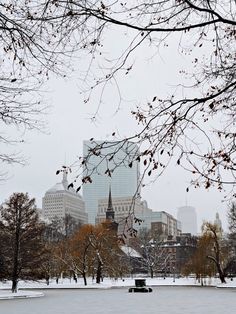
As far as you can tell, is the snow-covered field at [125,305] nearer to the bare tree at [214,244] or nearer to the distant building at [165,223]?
the bare tree at [214,244]

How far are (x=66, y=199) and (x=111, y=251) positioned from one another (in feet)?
261

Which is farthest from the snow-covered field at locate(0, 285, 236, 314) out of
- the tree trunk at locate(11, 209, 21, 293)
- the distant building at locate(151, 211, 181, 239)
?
the distant building at locate(151, 211, 181, 239)

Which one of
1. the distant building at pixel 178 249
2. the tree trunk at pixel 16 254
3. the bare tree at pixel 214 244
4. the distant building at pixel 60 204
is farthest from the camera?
the distant building at pixel 60 204

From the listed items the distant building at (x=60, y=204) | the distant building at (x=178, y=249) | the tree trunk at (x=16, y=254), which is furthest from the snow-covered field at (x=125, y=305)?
the distant building at (x=60, y=204)

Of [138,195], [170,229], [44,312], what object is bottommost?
[44,312]

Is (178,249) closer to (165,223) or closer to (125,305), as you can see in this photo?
(165,223)

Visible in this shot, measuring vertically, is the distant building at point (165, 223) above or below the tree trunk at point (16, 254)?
above

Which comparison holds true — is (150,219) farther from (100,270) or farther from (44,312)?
(44,312)

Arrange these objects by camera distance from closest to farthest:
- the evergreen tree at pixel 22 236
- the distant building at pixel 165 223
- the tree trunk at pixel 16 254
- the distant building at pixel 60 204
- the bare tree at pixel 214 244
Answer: the tree trunk at pixel 16 254 → the evergreen tree at pixel 22 236 → the bare tree at pixel 214 244 → the distant building at pixel 60 204 → the distant building at pixel 165 223

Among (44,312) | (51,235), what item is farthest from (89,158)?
(51,235)

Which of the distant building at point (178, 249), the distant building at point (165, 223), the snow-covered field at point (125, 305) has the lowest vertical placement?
the snow-covered field at point (125, 305)

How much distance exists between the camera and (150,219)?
500ft

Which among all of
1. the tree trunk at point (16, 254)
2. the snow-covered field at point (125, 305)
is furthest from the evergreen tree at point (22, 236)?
the snow-covered field at point (125, 305)

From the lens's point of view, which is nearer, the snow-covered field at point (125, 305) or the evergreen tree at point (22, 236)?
the snow-covered field at point (125, 305)
